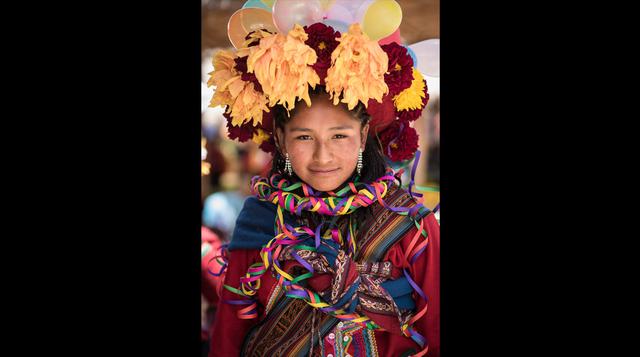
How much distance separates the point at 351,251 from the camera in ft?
5.46

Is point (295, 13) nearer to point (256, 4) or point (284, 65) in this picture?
point (256, 4)

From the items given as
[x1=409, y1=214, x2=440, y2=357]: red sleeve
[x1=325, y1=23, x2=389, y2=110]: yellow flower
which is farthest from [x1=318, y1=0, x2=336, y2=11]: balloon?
[x1=409, y1=214, x2=440, y2=357]: red sleeve

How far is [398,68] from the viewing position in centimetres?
156

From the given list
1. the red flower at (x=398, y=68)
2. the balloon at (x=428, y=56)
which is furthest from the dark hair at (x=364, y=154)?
the balloon at (x=428, y=56)

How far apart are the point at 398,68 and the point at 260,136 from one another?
1.51 ft

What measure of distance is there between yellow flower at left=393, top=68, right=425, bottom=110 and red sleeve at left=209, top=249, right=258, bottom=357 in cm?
57

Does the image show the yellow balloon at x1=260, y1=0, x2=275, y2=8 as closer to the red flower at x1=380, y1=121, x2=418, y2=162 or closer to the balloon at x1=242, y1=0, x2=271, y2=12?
the balloon at x1=242, y1=0, x2=271, y2=12

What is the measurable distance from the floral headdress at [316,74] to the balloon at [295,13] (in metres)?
0.10

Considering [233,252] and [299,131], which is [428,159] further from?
[233,252]

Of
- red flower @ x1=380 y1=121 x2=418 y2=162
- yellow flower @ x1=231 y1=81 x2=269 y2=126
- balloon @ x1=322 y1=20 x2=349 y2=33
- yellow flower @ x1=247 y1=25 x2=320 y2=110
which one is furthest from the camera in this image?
red flower @ x1=380 y1=121 x2=418 y2=162

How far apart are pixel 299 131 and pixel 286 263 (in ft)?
1.16

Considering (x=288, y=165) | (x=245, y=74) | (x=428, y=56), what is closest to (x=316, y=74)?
(x=245, y=74)

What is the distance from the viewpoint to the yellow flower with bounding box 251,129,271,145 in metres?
1.79

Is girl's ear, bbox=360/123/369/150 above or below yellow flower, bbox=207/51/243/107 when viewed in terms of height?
below
